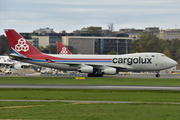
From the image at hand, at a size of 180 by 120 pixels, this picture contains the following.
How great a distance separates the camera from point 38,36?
582 feet

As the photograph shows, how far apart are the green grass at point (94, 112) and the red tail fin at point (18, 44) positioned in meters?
37.3

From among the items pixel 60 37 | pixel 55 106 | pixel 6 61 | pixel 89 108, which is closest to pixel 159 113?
pixel 89 108

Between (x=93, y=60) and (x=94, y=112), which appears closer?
(x=94, y=112)

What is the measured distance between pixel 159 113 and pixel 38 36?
6413 inches

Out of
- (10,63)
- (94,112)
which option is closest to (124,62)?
(94,112)

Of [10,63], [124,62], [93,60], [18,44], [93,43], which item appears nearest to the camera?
[124,62]

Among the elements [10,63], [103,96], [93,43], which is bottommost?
[103,96]

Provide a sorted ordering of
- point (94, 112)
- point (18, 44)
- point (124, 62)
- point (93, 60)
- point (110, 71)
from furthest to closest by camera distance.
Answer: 1. point (18, 44)
2. point (93, 60)
3. point (124, 62)
4. point (110, 71)
5. point (94, 112)

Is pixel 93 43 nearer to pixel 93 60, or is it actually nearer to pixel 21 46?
pixel 93 60

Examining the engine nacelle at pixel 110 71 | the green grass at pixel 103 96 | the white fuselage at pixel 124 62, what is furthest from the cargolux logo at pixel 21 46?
the green grass at pixel 103 96

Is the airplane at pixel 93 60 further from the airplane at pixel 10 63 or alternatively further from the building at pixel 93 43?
the building at pixel 93 43

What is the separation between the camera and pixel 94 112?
19.4m

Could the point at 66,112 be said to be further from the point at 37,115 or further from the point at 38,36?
the point at 38,36

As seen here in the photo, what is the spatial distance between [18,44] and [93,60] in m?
14.7
